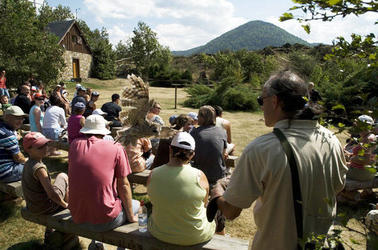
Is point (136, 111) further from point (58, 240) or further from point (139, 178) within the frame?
point (58, 240)

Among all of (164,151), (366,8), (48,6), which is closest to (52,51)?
(164,151)

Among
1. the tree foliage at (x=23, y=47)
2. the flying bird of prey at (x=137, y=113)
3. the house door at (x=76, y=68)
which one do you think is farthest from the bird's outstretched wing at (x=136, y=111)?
the house door at (x=76, y=68)

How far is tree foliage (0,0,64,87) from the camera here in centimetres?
1503

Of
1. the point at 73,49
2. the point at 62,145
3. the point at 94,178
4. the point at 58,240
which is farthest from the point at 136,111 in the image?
the point at 73,49

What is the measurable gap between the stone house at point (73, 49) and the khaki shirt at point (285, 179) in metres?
29.3

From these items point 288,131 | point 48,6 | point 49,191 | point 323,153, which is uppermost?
point 48,6

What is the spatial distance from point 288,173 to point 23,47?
18.2 meters

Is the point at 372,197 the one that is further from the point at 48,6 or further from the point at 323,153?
the point at 48,6

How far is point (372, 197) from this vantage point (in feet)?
15.1

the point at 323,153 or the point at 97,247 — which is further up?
the point at 323,153

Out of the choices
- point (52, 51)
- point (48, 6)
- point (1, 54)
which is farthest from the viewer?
point (48, 6)

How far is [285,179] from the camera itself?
1335 mm

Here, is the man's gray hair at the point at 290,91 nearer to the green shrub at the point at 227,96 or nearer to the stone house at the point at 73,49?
the green shrub at the point at 227,96

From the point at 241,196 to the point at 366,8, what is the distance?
37.1 inches
